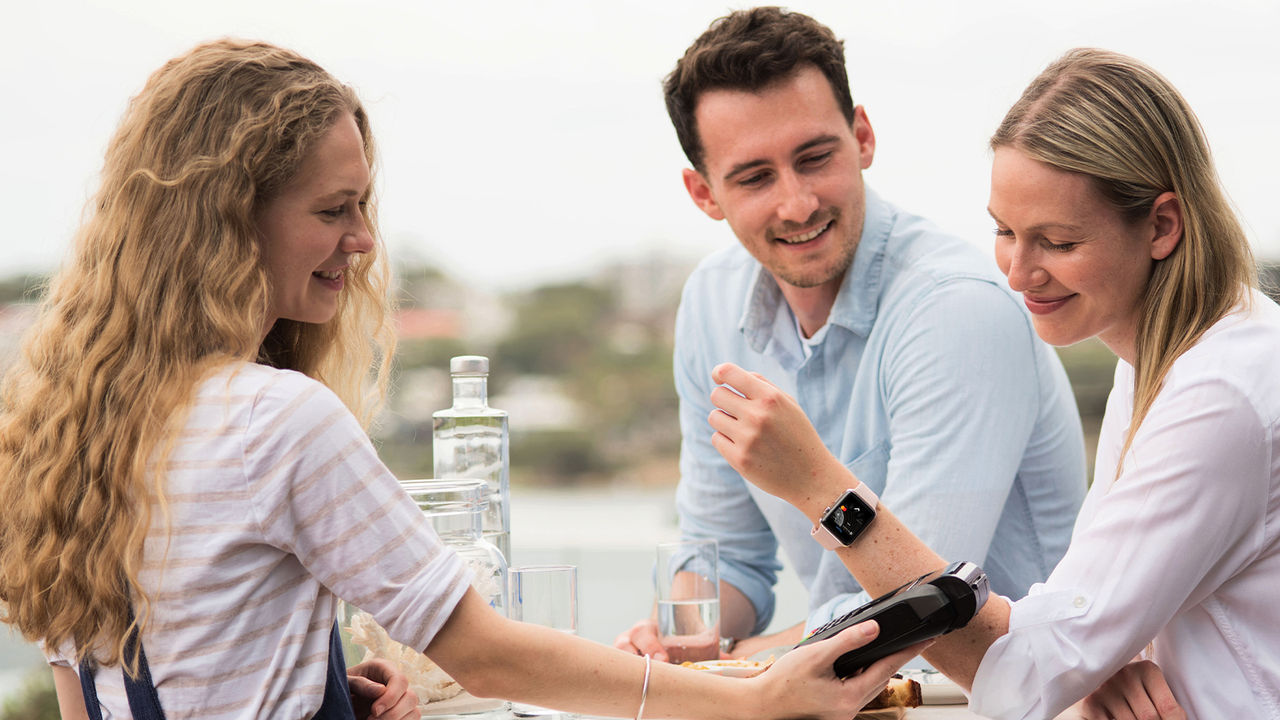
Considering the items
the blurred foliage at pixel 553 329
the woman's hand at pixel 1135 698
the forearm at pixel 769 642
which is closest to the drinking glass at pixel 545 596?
the forearm at pixel 769 642

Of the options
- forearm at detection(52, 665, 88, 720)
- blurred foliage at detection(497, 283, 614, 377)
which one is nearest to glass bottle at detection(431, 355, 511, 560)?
forearm at detection(52, 665, 88, 720)

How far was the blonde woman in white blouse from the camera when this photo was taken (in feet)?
3.65

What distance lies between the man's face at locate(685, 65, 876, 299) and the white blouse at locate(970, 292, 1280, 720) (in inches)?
33.9

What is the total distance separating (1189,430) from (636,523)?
29.6 meters

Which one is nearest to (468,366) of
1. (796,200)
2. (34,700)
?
(796,200)

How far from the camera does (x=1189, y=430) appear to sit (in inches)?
43.8

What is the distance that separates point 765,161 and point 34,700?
18.8 ft

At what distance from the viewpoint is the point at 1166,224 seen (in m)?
1.25

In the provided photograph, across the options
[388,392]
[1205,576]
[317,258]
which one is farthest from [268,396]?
[1205,576]

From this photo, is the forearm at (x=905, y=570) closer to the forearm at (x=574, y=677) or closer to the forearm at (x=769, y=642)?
the forearm at (x=574, y=677)

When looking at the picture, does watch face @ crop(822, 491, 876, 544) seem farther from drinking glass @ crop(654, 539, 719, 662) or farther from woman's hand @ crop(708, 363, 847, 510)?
drinking glass @ crop(654, 539, 719, 662)

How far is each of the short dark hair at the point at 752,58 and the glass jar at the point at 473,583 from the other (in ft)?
3.20

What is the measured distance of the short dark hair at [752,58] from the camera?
6.47 ft

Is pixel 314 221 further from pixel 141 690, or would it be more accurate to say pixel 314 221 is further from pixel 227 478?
pixel 141 690
